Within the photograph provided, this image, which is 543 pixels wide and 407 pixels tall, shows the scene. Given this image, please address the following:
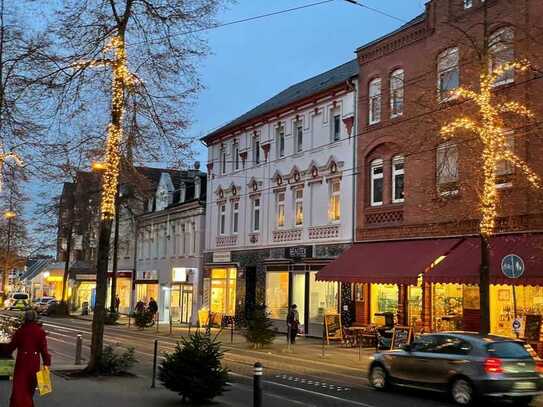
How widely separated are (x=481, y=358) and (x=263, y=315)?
14.5 meters

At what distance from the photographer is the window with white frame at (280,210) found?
3603cm

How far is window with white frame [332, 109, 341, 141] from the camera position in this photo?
3234cm

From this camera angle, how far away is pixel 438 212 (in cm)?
2544

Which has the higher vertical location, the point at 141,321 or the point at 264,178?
the point at 264,178

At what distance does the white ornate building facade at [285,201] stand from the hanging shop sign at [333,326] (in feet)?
4.73

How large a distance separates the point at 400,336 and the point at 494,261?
4345 millimetres

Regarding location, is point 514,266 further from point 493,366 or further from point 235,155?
point 235,155

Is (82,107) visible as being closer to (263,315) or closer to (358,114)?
(263,315)

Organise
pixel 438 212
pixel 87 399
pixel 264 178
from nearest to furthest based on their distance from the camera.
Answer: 1. pixel 87 399
2. pixel 438 212
3. pixel 264 178

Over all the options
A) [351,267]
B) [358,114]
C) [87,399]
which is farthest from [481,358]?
[358,114]

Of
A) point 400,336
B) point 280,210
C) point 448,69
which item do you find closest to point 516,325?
point 400,336

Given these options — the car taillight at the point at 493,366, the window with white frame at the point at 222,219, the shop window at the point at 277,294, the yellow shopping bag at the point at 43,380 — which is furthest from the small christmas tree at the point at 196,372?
the window with white frame at the point at 222,219

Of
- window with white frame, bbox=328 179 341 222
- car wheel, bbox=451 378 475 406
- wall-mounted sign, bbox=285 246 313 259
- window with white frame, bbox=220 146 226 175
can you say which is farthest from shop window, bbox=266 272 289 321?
car wheel, bbox=451 378 475 406

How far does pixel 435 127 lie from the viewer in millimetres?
20312
